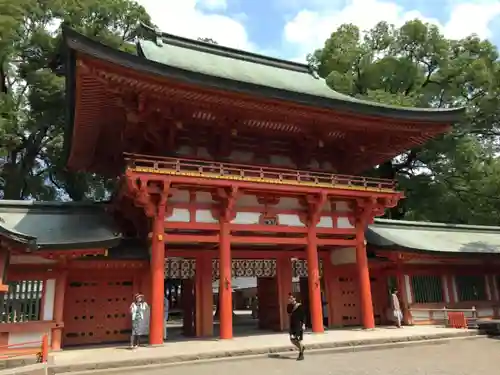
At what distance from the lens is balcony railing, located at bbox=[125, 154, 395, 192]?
13.4 metres

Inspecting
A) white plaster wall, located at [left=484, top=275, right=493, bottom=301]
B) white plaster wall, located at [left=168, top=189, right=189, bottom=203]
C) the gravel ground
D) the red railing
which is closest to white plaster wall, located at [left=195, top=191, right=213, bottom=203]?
white plaster wall, located at [left=168, top=189, right=189, bottom=203]

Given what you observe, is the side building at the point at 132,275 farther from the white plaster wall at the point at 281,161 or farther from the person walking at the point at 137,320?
the white plaster wall at the point at 281,161

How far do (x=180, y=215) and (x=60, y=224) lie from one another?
4557 millimetres

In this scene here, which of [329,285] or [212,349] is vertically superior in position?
[329,285]

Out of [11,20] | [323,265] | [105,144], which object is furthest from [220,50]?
[11,20]

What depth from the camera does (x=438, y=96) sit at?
1336 inches

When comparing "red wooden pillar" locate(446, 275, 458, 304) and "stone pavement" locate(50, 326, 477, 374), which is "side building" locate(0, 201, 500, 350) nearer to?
"red wooden pillar" locate(446, 275, 458, 304)

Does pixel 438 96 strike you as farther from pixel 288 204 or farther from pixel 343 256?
pixel 288 204

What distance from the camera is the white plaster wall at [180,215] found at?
1407 cm

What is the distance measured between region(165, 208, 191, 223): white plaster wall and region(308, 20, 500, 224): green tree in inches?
768

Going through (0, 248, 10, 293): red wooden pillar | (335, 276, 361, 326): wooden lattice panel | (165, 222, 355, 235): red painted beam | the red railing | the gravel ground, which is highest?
(165, 222, 355, 235): red painted beam

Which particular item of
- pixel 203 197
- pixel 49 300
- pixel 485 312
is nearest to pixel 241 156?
pixel 203 197

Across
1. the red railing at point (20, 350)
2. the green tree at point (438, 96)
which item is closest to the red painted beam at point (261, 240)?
Result: the red railing at point (20, 350)

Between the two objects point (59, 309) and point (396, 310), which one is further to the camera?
point (396, 310)
